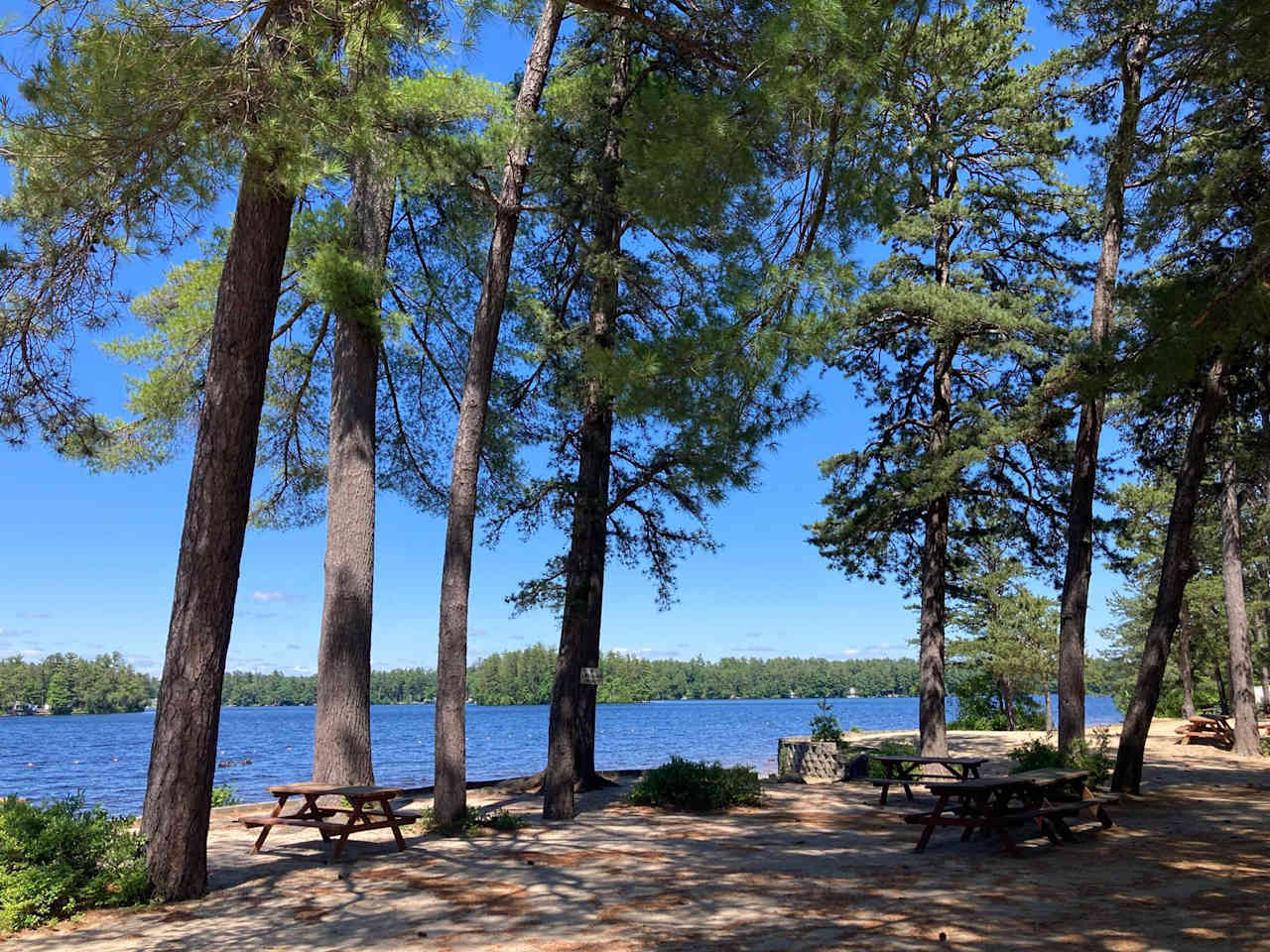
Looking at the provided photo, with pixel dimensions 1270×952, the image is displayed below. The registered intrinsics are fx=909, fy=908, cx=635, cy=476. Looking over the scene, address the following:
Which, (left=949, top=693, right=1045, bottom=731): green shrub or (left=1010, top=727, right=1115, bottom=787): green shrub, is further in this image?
(left=949, top=693, right=1045, bottom=731): green shrub

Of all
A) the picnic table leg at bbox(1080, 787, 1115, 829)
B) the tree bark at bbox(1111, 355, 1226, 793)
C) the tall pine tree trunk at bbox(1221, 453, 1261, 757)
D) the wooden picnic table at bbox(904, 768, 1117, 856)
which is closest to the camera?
the wooden picnic table at bbox(904, 768, 1117, 856)

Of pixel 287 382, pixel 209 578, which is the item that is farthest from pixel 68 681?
pixel 209 578

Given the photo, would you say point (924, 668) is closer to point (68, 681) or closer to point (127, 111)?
point (127, 111)

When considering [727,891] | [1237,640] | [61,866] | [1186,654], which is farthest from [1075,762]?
[1186,654]

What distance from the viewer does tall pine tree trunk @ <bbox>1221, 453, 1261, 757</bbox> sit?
16.4 m

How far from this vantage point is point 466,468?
9695mm

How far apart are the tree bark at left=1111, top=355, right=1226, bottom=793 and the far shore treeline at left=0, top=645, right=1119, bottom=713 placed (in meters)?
81.6

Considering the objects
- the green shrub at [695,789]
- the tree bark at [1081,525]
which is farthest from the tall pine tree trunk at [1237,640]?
the green shrub at [695,789]

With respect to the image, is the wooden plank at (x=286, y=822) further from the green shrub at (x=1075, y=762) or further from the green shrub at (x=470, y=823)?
the green shrub at (x=1075, y=762)

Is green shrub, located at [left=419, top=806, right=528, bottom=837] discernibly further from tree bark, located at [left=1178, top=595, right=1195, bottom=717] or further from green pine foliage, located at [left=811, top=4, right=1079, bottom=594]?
tree bark, located at [left=1178, top=595, right=1195, bottom=717]

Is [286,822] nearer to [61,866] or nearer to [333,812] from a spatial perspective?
[333,812]

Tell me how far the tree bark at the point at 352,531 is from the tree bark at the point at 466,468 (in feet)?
3.99

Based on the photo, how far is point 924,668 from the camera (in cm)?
1486

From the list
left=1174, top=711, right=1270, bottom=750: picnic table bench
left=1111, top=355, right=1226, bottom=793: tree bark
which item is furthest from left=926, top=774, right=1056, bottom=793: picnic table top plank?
left=1174, top=711, right=1270, bottom=750: picnic table bench
